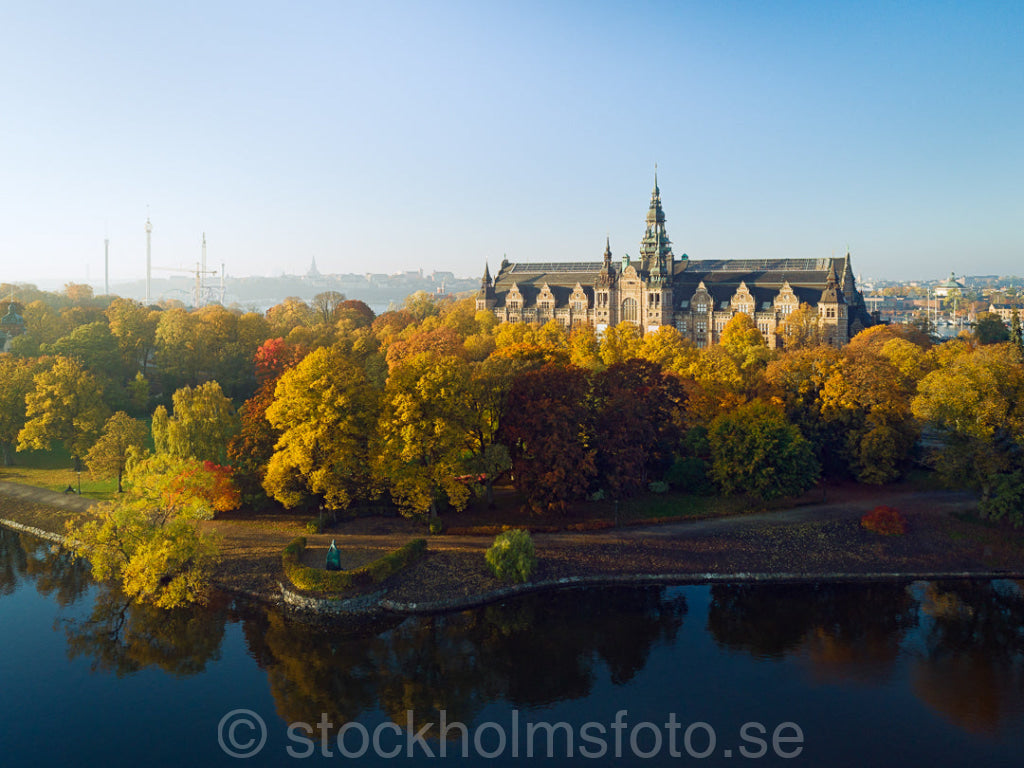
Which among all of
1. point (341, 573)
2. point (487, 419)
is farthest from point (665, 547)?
point (341, 573)

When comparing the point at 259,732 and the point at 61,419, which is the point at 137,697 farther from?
the point at 61,419

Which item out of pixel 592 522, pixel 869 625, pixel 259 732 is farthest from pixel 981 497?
pixel 259 732

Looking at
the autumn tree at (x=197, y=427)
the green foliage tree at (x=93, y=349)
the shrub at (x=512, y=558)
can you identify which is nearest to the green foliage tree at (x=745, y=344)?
the shrub at (x=512, y=558)

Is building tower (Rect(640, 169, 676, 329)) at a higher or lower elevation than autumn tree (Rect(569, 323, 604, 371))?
higher

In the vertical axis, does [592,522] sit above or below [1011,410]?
below

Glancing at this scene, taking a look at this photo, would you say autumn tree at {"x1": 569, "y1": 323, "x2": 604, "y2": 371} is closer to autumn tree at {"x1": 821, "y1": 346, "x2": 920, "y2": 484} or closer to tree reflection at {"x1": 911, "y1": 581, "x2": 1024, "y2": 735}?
autumn tree at {"x1": 821, "y1": 346, "x2": 920, "y2": 484}

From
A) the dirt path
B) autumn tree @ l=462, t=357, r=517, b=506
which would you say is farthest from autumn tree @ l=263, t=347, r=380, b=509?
autumn tree @ l=462, t=357, r=517, b=506
